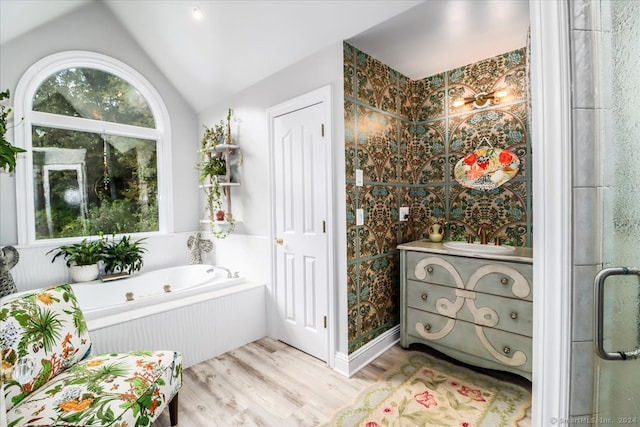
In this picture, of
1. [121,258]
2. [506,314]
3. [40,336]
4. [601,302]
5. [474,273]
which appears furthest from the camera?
[121,258]

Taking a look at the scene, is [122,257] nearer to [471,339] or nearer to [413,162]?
[413,162]

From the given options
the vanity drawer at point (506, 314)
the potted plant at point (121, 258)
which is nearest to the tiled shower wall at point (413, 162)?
the vanity drawer at point (506, 314)

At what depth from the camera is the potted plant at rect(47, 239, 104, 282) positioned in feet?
9.13

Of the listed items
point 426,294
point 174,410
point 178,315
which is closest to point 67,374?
point 174,410

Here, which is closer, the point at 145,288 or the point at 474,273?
the point at 474,273

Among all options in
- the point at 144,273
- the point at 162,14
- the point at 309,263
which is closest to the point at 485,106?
the point at 309,263

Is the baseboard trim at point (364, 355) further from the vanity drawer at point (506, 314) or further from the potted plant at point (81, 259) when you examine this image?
the potted plant at point (81, 259)

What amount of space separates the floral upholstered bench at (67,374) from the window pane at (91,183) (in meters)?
1.75

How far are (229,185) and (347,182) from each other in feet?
4.78

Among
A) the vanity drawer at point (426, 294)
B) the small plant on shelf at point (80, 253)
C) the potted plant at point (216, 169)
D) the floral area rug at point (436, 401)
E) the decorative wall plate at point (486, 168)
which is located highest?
the potted plant at point (216, 169)

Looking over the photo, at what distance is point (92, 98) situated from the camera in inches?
121

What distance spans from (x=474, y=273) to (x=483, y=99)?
1.46 metres

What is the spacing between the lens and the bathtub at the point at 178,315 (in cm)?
203

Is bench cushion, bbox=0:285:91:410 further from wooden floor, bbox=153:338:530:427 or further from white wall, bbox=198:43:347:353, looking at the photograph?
white wall, bbox=198:43:347:353
